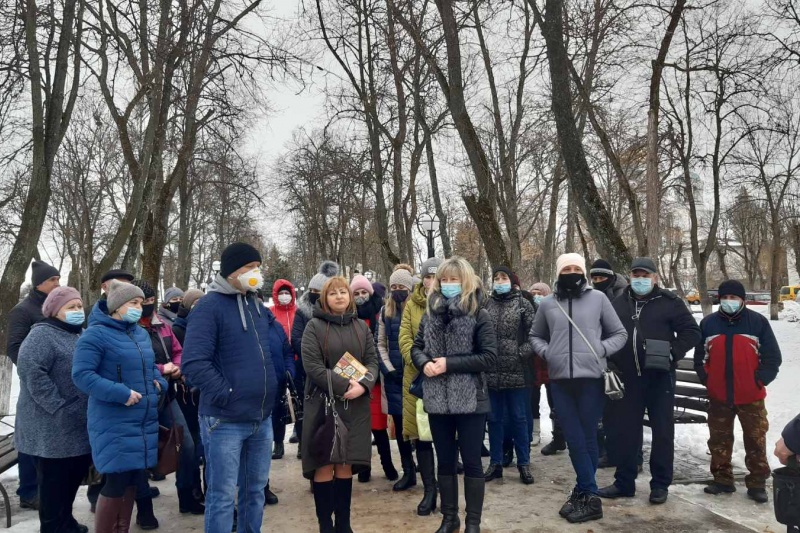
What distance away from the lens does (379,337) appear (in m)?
5.65

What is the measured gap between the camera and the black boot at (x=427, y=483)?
16.2ft

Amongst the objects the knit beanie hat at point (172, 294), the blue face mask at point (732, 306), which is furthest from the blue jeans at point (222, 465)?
the blue face mask at point (732, 306)

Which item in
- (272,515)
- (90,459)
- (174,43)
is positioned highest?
(174,43)

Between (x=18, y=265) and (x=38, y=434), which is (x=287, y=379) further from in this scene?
(x=18, y=265)

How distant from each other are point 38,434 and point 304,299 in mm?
2867

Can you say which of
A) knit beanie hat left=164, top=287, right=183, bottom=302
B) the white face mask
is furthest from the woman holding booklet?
knit beanie hat left=164, top=287, right=183, bottom=302

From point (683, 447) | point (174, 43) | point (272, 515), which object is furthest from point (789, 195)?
point (272, 515)

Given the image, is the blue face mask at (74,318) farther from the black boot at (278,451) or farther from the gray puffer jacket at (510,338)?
the gray puffer jacket at (510,338)

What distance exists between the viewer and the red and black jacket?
5266mm

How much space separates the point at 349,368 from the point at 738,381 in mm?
3514

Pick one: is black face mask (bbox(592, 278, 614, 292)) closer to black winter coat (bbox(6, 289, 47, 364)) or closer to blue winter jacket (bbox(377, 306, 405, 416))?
blue winter jacket (bbox(377, 306, 405, 416))

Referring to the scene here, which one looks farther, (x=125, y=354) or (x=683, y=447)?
(x=683, y=447)

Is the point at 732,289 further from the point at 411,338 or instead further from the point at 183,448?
the point at 183,448

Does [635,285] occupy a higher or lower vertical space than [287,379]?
higher
